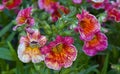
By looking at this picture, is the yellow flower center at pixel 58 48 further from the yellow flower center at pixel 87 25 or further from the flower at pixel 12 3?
the flower at pixel 12 3

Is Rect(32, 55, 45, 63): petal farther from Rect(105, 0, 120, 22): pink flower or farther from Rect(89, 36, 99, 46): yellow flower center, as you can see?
Rect(105, 0, 120, 22): pink flower

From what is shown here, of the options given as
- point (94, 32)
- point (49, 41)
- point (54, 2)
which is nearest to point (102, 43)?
point (94, 32)

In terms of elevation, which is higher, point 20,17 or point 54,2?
point 20,17

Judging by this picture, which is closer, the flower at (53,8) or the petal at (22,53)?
the petal at (22,53)

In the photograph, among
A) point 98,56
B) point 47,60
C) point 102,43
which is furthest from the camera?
point 98,56

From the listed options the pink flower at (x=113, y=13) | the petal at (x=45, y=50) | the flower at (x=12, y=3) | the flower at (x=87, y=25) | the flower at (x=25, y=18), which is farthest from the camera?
the flower at (x=12, y=3)

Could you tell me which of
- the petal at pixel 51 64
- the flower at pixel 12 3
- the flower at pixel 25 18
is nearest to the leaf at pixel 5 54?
the flower at pixel 25 18

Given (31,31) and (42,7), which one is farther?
(42,7)

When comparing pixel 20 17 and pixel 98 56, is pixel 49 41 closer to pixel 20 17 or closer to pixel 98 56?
pixel 20 17
